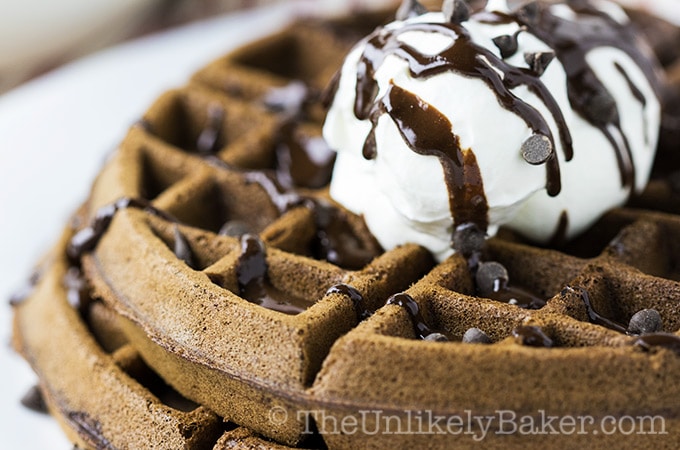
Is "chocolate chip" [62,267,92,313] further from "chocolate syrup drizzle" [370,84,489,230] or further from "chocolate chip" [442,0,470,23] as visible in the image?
"chocolate chip" [442,0,470,23]

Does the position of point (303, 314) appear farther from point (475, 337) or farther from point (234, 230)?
point (234, 230)

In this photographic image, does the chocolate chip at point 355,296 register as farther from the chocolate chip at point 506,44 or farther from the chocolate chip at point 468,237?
the chocolate chip at point 506,44

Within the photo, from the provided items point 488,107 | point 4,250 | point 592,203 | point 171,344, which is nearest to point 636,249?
point 592,203

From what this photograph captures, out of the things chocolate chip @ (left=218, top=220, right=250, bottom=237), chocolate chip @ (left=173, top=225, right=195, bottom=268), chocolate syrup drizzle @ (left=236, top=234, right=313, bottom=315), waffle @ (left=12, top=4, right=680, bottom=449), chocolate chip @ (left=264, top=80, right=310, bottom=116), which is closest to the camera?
waffle @ (left=12, top=4, right=680, bottom=449)

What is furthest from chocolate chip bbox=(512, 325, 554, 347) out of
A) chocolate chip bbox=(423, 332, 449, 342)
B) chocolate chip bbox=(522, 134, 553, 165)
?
chocolate chip bbox=(522, 134, 553, 165)

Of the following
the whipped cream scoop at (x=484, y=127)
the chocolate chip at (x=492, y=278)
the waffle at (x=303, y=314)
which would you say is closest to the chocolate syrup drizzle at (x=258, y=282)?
the waffle at (x=303, y=314)

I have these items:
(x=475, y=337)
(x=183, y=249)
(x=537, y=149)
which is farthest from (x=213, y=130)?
(x=475, y=337)

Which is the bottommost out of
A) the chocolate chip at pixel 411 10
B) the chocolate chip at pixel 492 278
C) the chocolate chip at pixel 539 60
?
the chocolate chip at pixel 492 278
